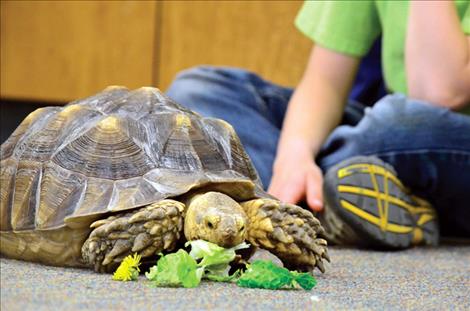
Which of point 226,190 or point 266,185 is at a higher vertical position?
point 226,190

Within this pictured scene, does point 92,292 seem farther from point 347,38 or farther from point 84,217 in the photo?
point 347,38

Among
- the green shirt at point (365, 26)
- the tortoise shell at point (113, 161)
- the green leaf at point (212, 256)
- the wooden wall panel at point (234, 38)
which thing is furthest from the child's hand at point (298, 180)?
the wooden wall panel at point (234, 38)

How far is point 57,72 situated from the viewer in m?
2.12

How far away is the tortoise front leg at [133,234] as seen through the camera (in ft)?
2.55

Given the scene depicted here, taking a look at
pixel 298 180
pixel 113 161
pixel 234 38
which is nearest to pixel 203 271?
pixel 113 161

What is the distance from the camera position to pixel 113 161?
2.74ft

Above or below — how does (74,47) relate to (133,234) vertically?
below

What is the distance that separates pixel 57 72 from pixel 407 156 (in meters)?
1.12

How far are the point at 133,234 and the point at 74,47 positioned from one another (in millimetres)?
1397

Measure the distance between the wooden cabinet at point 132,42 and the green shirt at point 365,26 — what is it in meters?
0.42

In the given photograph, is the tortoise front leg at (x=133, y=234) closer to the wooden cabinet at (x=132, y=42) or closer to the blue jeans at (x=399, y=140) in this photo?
the blue jeans at (x=399, y=140)

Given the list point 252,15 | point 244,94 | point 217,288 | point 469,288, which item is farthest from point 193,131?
point 252,15

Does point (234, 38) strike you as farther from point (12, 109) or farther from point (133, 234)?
point (133, 234)

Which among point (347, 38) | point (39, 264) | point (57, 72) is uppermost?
point (347, 38)
